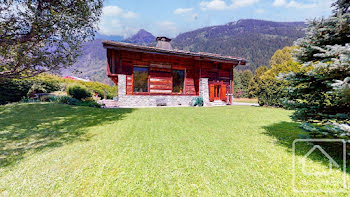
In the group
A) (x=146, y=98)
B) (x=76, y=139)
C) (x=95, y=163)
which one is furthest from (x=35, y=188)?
(x=146, y=98)

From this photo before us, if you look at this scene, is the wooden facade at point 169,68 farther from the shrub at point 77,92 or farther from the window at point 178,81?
the shrub at point 77,92

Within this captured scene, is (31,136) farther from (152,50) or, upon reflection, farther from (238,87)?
(238,87)

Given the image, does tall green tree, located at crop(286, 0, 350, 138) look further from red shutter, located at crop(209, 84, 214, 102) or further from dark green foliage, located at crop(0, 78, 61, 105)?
dark green foliage, located at crop(0, 78, 61, 105)

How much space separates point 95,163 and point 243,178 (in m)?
2.41

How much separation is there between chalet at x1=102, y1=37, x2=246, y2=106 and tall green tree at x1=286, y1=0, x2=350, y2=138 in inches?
381

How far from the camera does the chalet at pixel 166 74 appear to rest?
11.3 m

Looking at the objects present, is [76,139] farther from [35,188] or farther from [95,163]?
[35,188]

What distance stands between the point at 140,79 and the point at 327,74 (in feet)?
36.4

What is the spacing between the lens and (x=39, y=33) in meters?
5.25

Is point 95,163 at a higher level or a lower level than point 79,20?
lower

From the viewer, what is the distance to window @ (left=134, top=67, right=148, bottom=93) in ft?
39.3

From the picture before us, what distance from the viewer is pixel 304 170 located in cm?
229

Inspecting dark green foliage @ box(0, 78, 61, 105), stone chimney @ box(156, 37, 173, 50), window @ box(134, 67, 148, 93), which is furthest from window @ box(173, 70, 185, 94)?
dark green foliage @ box(0, 78, 61, 105)

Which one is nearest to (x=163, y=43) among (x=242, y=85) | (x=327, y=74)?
(x=327, y=74)
